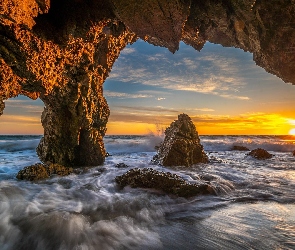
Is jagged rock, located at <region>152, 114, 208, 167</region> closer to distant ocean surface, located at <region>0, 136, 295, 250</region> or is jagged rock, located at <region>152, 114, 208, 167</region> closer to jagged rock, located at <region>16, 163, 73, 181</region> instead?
distant ocean surface, located at <region>0, 136, 295, 250</region>

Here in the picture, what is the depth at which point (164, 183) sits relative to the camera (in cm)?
470

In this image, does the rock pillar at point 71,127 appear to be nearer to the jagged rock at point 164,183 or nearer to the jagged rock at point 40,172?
the jagged rock at point 40,172

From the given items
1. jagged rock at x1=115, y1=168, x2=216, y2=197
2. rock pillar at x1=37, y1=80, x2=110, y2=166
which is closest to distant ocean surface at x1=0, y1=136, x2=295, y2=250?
jagged rock at x1=115, y1=168, x2=216, y2=197

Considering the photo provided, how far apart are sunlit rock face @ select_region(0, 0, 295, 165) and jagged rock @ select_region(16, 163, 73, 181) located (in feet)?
3.40

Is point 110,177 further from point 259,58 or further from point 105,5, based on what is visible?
point 259,58

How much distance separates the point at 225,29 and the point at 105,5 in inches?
123

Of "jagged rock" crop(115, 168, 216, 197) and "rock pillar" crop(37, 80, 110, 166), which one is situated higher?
"rock pillar" crop(37, 80, 110, 166)

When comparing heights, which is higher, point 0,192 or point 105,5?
point 105,5

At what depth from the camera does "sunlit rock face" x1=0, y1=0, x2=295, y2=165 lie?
4332 mm

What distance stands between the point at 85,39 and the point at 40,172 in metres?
3.43

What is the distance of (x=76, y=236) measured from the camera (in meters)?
3.02

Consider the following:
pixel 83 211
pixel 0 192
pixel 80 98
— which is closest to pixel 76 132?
pixel 80 98

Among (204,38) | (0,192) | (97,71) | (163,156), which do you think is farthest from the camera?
(163,156)

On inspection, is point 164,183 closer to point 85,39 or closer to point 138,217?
point 138,217
